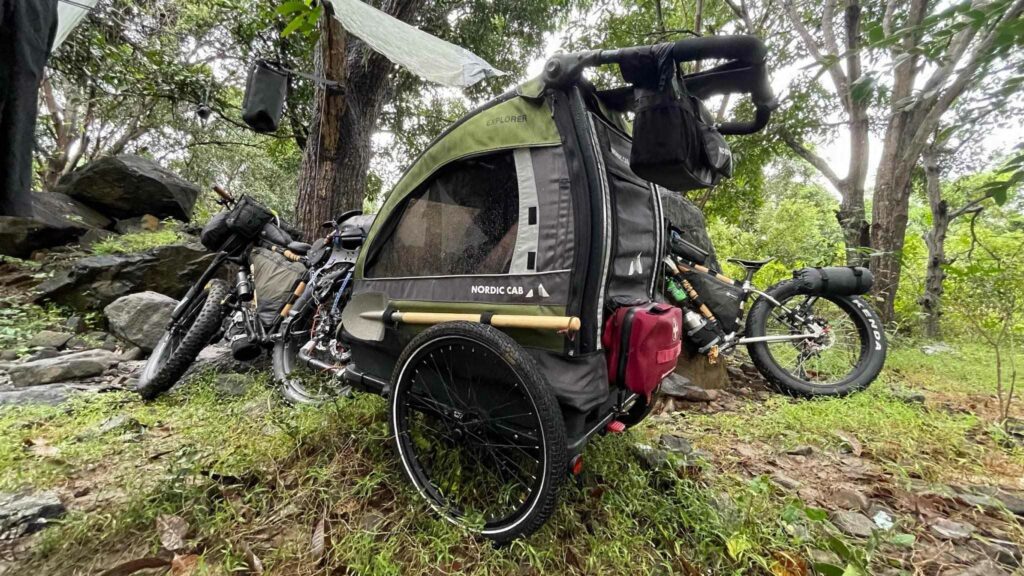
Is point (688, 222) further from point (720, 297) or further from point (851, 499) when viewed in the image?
point (851, 499)

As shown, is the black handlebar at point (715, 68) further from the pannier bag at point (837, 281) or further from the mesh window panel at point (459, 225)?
the pannier bag at point (837, 281)

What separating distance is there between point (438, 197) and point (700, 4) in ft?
19.5

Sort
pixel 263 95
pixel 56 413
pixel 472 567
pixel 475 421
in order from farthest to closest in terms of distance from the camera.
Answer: pixel 263 95 < pixel 56 413 < pixel 475 421 < pixel 472 567

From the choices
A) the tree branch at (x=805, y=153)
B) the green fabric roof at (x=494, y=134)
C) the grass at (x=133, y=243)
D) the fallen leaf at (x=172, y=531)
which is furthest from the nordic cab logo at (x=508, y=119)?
the tree branch at (x=805, y=153)

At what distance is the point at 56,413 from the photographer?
2.51 meters

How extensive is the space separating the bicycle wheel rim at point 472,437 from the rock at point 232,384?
189 cm

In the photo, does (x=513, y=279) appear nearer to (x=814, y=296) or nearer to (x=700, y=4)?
(x=814, y=296)

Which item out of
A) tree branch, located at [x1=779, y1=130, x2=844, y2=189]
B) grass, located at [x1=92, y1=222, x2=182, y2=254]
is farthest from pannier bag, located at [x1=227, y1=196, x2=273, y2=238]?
tree branch, located at [x1=779, y1=130, x2=844, y2=189]

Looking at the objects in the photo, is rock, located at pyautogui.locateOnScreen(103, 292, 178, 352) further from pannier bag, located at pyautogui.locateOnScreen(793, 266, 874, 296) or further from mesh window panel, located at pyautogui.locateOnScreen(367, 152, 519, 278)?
pannier bag, located at pyautogui.locateOnScreen(793, 266, 874, 296)

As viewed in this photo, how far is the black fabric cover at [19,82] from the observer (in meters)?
3.50

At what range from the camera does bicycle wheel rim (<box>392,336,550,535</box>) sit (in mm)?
1583

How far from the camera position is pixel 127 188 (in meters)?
7.18

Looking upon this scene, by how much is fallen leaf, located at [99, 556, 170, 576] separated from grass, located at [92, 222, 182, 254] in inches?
211

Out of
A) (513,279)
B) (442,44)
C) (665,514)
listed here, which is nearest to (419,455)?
(513,279)
